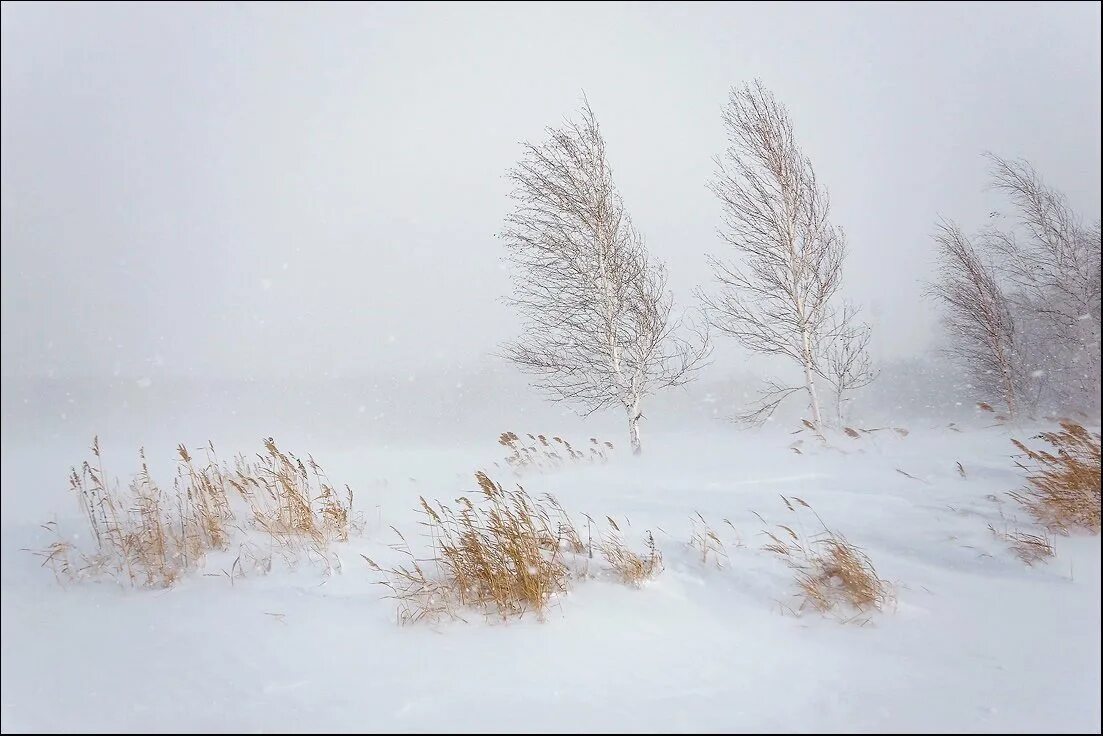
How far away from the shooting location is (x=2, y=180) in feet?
55.7

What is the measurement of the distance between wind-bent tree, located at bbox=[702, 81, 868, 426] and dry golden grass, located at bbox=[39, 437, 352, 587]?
25.8 ft

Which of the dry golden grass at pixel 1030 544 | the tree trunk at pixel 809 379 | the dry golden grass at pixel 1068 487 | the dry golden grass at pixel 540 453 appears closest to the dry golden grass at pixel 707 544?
the dry golden grass at pixel 1030 544

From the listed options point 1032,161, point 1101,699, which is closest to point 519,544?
point 1101,699

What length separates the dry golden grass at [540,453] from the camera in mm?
8406

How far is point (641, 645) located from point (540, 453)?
5218 millimetres

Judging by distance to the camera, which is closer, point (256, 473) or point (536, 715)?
point (536, 715)

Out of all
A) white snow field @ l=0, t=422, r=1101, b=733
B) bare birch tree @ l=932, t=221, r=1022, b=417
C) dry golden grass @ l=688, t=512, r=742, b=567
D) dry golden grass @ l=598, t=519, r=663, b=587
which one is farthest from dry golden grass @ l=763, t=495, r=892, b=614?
bare birch tree @ l=932, t=221, r=1022, b=417

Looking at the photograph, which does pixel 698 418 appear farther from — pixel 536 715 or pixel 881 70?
pixel 536 715

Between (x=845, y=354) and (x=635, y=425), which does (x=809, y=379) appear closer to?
(x=845, y=354)

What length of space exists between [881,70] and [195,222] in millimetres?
20474

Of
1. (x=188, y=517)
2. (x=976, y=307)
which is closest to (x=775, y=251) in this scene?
(x=976, y=307)

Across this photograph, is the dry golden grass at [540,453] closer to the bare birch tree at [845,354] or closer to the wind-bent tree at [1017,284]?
the bare birch tree at [845,354]

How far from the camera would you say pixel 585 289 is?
424 inches

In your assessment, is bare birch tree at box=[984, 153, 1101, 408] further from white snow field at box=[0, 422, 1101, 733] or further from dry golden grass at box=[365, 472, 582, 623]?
dry golden grass at box=[365, 472, 582, 623]
